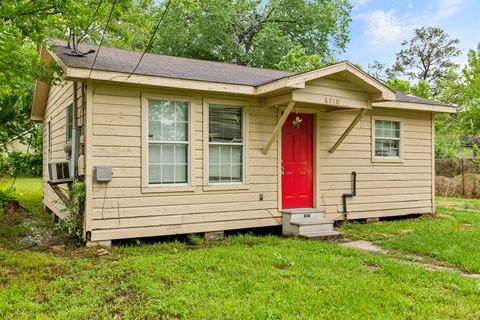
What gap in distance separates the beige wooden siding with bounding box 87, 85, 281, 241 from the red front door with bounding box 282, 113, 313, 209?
548 millimetres

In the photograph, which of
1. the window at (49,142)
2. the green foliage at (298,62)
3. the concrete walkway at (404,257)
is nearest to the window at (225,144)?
the concrete walkway at (404,257)

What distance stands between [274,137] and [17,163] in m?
13.1

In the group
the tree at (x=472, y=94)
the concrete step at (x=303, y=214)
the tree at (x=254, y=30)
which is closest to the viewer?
the concrete step at (x=303, y=214)

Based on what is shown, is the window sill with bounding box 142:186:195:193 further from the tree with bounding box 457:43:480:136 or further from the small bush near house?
the tree with bounding box 457:43:480:136

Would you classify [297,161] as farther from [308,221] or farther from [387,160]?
[387,160]

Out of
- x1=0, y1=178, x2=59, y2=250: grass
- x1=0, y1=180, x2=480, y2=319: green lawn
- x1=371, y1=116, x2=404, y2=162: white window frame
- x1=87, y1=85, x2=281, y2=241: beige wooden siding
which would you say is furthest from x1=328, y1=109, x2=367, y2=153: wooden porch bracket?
x1=0, y1=178, x2=59, y2=250: grass

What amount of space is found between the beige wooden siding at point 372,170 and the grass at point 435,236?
1.22 feet

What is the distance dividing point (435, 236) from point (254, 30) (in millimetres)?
21326

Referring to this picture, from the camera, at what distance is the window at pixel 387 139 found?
8.40m

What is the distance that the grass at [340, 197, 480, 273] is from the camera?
520 centimetres

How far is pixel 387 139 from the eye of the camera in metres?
8.51

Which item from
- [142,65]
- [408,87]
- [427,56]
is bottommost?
[142,65]

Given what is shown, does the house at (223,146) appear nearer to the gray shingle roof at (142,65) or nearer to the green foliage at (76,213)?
the gray shingle roof at (142,65)

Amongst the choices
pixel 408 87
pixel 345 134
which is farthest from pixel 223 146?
pixel 408 87
